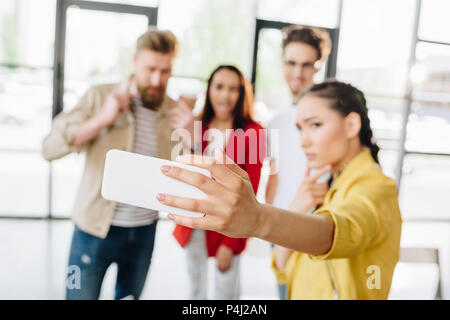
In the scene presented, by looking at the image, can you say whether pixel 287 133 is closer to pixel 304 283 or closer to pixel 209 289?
pixel 304 283

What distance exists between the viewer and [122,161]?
233 mm

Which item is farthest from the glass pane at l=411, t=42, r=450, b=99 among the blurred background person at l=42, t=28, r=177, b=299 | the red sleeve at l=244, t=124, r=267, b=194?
the blurred background person at l=42, t=28, r=177, b=299

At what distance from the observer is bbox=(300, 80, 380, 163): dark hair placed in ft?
1.55

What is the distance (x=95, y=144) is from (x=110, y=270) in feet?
1.01

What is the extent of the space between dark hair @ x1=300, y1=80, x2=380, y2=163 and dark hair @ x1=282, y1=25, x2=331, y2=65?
0.77ft

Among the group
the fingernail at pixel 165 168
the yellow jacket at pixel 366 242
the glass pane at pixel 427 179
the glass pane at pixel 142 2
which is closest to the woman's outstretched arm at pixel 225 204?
the fingernail at pixel 165 168

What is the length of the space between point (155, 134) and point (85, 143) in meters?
0.14

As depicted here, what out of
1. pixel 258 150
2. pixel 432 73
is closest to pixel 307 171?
pixel 258 150

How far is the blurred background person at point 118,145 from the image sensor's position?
59cm

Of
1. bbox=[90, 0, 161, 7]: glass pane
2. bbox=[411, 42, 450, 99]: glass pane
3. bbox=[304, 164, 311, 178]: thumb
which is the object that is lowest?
bbox=[304, 164, 311, 178]: thumb

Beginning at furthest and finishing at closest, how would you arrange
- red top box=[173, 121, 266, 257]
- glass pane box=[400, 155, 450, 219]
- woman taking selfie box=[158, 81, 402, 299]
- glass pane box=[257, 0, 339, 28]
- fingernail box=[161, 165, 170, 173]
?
glass pane box=[400, 155, 450, 219]
glass pane box=[257, 0, 339, 28]
red top box=[173, 121, 266, 257]
woman taking selfie box=[158, 81, 402, 299]
fingernail box=[161, 165, 170, 173]

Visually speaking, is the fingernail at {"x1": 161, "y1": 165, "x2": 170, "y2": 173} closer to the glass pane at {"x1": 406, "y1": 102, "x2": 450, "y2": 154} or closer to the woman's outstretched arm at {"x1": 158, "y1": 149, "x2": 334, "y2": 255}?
the woman's outstretched arm at {"x1": 158, "y1": 149, "x2": 334, "y2": 255}

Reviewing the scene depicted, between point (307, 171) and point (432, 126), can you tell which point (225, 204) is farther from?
point (432, 126)

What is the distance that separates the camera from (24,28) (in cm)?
51
